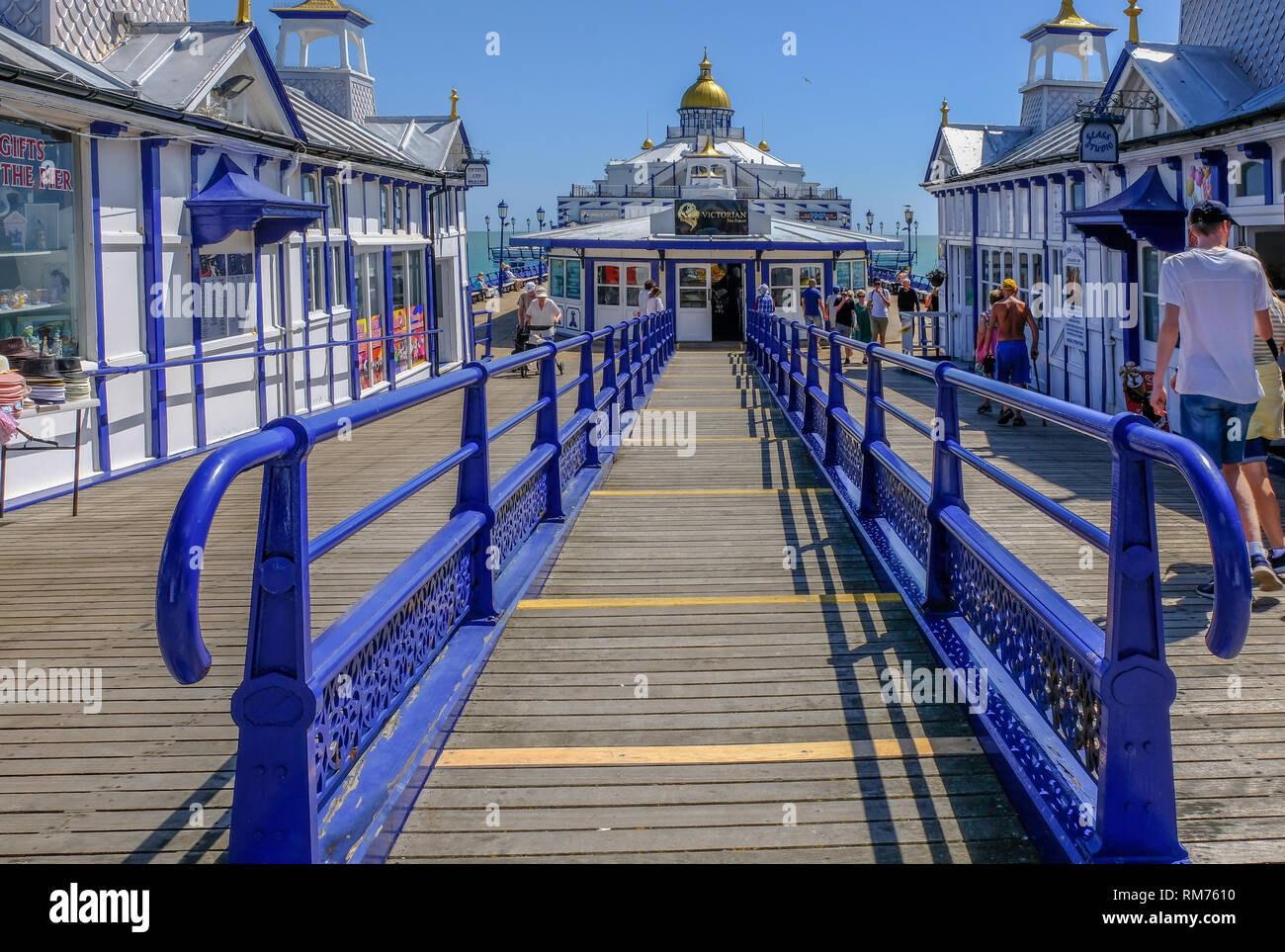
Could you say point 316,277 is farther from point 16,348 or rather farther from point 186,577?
point 186,577

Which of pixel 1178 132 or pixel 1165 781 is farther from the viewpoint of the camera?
pixel 1178 132

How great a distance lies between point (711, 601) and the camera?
223 inches

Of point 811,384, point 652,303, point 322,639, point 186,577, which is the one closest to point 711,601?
point 322,639

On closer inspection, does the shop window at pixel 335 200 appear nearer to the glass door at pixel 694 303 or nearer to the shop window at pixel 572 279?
the glass door at pixel 694 303

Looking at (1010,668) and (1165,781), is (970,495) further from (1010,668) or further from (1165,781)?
(1165,781)

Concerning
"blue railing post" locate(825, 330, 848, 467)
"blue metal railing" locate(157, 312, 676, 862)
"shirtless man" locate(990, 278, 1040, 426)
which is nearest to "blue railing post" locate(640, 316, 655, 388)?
"shirtless man" locate(990, 278, 1040, 426)

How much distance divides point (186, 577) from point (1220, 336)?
493 cm

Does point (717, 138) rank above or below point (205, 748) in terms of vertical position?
above

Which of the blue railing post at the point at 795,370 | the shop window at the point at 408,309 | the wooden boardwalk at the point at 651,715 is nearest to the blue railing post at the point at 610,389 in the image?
the blue railing post at the point at 795,370

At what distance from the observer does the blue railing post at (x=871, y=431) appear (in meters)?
7.05
